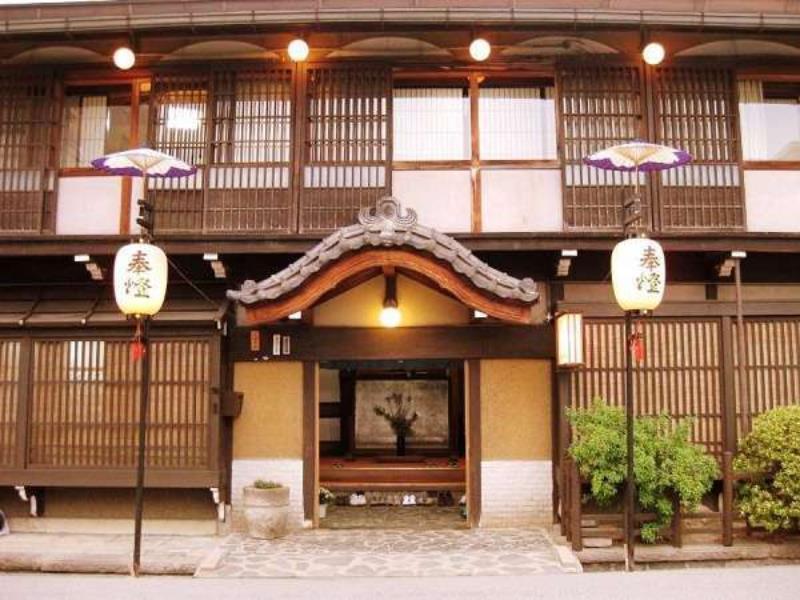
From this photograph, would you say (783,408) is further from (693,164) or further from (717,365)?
(693,164)

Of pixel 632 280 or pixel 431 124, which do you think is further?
pixel 431 124

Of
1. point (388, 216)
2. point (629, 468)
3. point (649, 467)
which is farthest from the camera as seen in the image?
point (388, 216)

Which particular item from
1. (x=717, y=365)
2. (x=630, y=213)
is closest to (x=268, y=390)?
(x=630, y=213)

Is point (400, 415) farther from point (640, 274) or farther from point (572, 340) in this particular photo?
point (640, 274)

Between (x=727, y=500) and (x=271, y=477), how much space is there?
6.64 metres

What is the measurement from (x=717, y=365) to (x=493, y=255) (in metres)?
3.83

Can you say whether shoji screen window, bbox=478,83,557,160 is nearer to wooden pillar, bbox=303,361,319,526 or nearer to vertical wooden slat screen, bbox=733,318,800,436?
vertical wooden slat screen, bbox=733,318,800,436

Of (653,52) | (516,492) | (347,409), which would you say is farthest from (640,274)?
(347,409)

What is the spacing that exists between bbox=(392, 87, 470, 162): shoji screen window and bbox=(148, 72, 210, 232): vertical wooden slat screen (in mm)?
3094

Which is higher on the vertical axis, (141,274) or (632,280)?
(141,274)

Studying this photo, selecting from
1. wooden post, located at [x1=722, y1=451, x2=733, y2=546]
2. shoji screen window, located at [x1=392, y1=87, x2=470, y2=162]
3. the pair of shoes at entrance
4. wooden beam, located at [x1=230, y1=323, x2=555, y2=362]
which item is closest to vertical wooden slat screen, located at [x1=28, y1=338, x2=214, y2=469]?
wooden beam, located at [x1=230, y1=323, x2=555, y2=362]

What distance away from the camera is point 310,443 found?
11.1 meters

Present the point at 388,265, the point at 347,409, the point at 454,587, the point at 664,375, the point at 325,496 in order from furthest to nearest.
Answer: the point at 347,409, the point at 325,496, the point at 664,375, the point at 388,265, the point at 454,587

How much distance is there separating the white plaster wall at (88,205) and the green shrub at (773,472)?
10.0 meters
